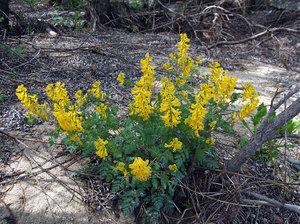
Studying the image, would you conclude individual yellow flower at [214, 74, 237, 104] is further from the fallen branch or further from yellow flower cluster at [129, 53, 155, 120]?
the fallen branch

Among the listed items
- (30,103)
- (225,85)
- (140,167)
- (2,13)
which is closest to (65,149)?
(30,103)

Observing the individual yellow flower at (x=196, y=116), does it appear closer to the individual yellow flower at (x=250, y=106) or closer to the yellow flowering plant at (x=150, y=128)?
the yellow flowering plant at (x=150, y=128)

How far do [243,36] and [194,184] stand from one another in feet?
22.1

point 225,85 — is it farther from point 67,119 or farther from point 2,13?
point 2,13

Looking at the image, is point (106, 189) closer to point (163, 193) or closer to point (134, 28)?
point (163, 193)

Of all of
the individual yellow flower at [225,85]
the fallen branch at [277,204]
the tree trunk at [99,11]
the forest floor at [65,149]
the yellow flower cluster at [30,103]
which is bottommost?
the forest floor at [65,149]

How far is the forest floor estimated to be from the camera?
2.33 m

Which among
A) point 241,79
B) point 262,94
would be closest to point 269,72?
point 241,79

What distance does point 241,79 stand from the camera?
5.38 meters

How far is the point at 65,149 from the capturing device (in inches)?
117

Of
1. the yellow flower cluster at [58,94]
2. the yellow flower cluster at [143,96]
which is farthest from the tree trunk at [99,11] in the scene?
the yellow flower cluster at [143,96]

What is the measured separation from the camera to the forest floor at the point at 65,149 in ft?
7.64

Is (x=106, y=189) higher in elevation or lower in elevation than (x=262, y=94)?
lower

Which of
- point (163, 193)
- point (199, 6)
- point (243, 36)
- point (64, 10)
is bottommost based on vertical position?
point (163, 193)
